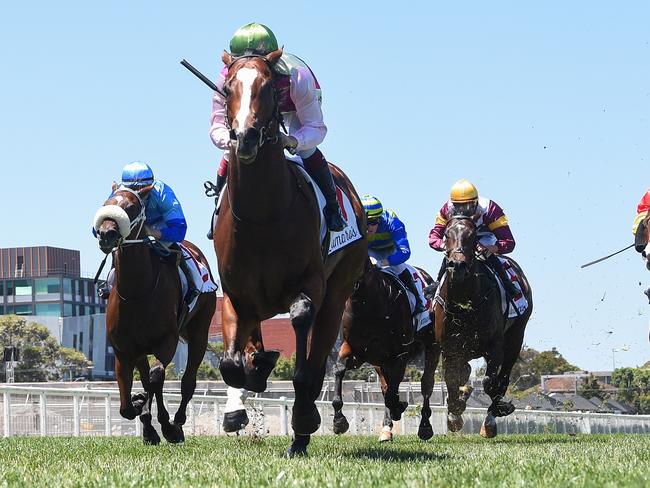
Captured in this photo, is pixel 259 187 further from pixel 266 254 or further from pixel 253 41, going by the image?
pixel 253 41

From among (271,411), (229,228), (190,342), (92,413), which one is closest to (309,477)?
(229,228)

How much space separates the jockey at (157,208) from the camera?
12766 millimetres

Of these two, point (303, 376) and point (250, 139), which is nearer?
point (250, 139)

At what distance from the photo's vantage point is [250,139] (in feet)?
25.0

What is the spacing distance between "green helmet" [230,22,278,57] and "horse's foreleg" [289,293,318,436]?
174 centimetres

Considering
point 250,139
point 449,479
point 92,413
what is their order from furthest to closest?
point 92,413 → point 250,139 → point 449,479

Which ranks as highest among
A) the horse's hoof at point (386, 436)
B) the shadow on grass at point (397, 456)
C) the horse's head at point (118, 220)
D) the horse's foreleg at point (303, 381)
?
the horse's head at point (118, 220)

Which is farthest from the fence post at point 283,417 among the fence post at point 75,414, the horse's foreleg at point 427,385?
the horse's foreleg at point 427,385

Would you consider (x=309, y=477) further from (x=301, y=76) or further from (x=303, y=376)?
(x=301, y=76)

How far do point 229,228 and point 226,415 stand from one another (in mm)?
1393

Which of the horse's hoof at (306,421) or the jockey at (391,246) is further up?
the jockey at (391,246)

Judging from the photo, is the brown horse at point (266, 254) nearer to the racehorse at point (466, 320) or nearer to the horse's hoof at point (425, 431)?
the racehorse at point (466, 320)

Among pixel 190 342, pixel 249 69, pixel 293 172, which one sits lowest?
pixel 190 342

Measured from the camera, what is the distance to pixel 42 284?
169 metres
